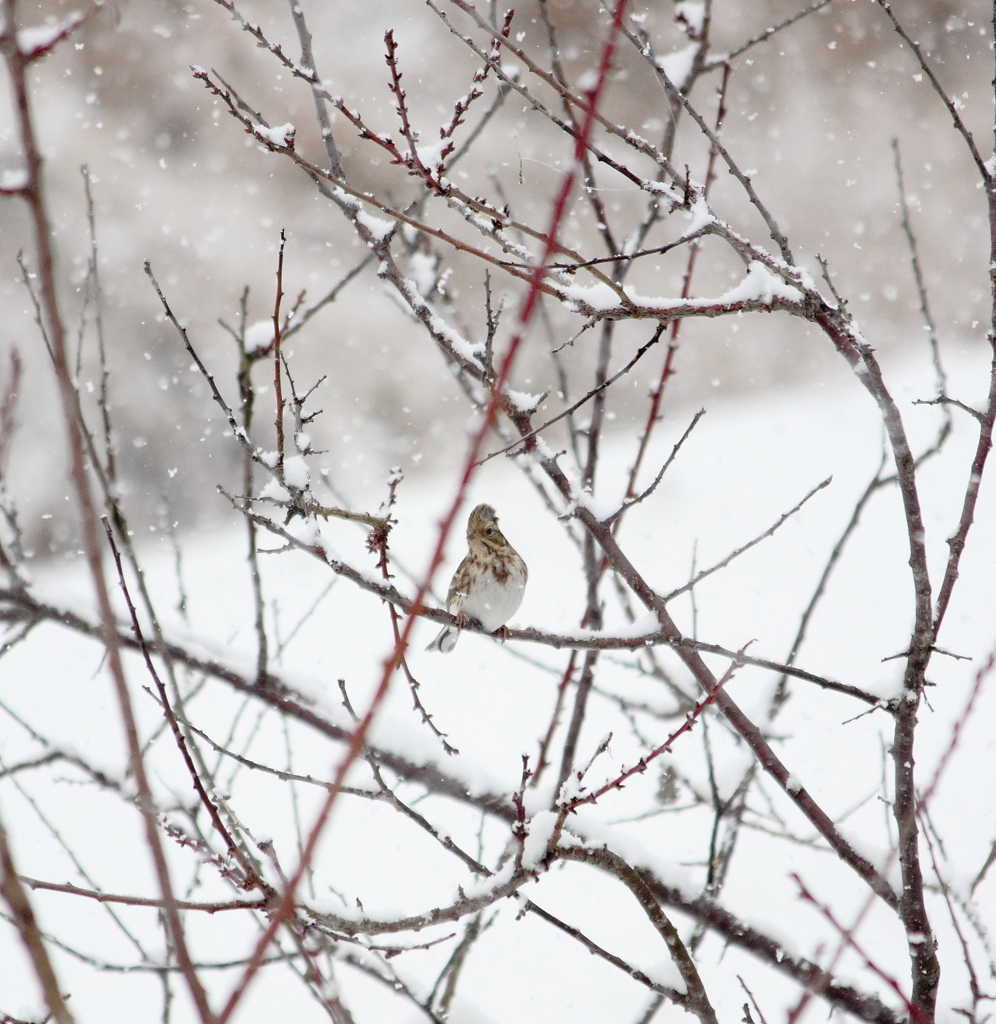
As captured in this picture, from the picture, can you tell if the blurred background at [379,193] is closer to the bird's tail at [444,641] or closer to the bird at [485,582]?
the bird at [485,582]

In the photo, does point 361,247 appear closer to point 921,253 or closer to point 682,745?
point 921,253

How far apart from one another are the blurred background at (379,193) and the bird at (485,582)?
6673mm

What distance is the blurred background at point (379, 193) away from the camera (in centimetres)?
1021

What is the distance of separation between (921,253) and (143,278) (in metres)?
9.83

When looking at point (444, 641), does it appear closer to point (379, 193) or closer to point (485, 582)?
point (485, 582)

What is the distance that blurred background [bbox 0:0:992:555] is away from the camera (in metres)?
10.2

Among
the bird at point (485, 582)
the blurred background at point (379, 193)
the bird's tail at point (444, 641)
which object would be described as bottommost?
the bird's tail at point (444, 641)

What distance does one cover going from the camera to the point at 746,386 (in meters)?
12.0

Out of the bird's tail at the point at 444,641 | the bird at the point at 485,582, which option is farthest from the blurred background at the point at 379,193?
the bird's tail at the point at 444,641

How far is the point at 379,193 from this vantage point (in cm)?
976

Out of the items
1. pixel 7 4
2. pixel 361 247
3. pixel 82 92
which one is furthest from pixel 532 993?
pixel 82 92

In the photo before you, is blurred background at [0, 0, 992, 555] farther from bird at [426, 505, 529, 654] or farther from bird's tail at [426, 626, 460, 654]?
bird's tail at [426, 626, 460, 654]

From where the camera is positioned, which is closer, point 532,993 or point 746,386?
point 532,993

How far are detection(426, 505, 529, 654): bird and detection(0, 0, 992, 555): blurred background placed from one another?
667 cm
